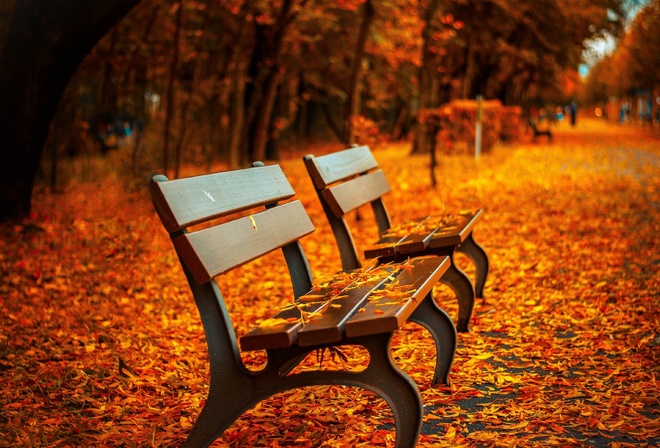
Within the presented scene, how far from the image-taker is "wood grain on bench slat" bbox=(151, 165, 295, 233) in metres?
3.14

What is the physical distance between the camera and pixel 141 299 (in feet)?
22.5

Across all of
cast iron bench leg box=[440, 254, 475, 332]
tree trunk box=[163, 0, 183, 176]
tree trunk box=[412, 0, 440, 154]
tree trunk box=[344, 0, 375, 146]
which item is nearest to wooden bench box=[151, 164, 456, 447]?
cast iron bench leg box=[440, 254, 475, 332]

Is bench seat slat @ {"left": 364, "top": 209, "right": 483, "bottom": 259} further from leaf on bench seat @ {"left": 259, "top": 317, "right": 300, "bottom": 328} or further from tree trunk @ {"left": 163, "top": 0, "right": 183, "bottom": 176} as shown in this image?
tree trunk @ {"left": 163, "top": 0, "right": 183, "bottom": 176}

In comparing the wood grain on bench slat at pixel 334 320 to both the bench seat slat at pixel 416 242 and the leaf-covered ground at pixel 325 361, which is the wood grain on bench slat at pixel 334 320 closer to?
the leaf-covered ground at pixel 325 361

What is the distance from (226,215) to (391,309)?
904 mm

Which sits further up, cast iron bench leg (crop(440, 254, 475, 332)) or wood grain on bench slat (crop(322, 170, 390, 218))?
wood grain on bench slat (crop(322, 170, 390, 218))

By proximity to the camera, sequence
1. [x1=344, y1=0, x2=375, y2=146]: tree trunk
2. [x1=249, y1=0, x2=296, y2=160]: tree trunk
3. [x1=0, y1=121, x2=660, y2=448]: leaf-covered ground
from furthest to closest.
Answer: [x1=249, y1=0, x2=296, y2=160]: tree trunk, [x1=344, y1=0, x2=375, y2=146]: tree trunk, [x1=0, y1=121, x2=660, y2=448]: leaf-covered ground

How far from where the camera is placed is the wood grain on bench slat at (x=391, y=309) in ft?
10.0

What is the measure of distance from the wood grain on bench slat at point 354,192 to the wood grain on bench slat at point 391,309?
90 cm

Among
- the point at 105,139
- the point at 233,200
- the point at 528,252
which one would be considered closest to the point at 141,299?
the point at 233,200

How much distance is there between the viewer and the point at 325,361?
5004mm

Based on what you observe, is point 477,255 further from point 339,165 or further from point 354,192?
point 339,165

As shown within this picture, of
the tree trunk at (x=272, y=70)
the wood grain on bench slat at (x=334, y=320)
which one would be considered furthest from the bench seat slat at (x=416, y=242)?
the tree trunk at (x=272, y=70)

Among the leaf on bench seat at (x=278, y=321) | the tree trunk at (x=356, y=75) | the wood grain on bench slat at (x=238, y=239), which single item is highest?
the tree trunk at (x=356, y=75)
